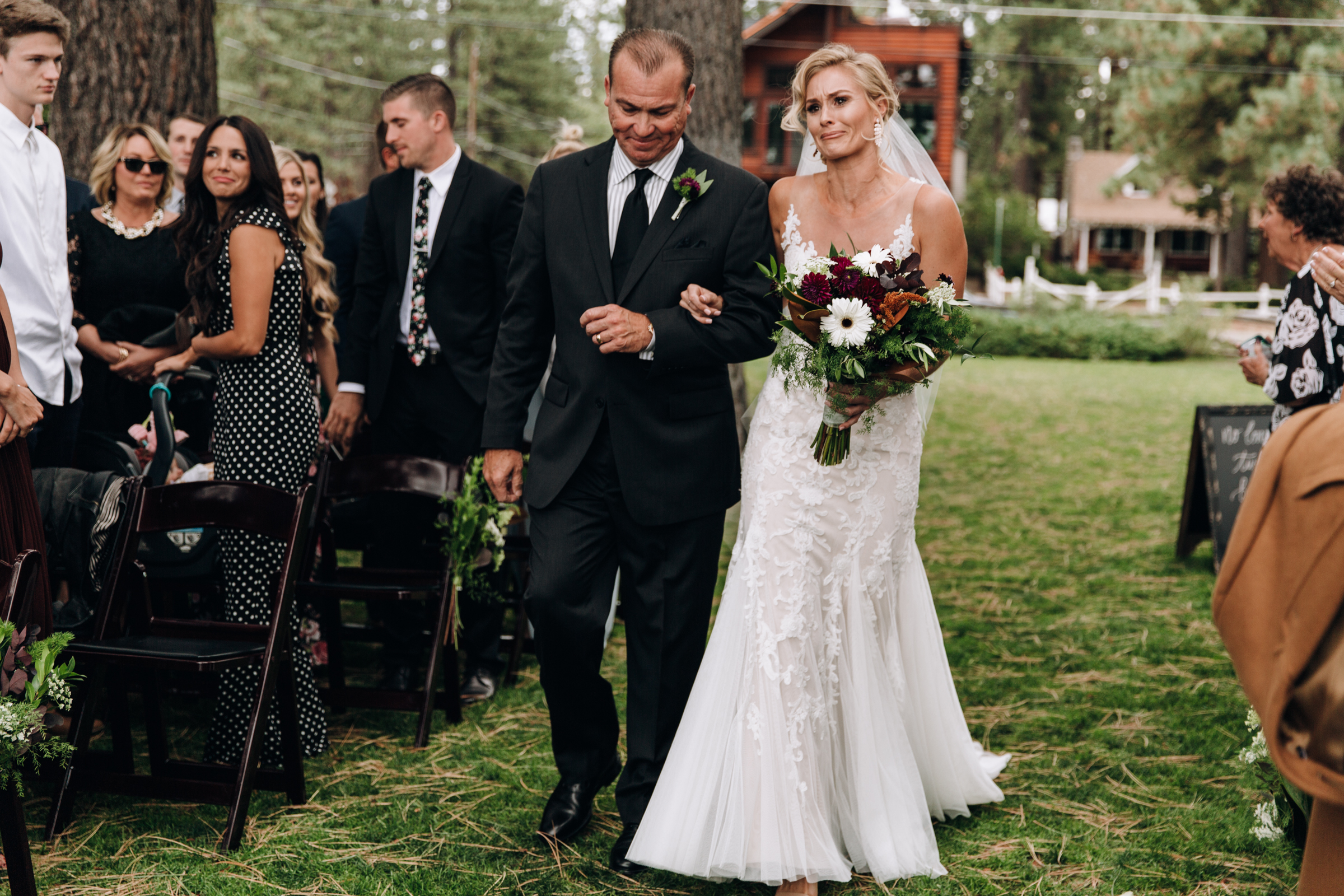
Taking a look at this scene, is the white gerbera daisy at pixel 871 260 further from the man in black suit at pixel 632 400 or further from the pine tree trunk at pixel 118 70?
the pine tree trunk at pixel 118 70

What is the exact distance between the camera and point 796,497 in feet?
12.8

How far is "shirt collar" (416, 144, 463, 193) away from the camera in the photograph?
18.2ft

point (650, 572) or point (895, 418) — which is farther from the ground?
point (895, 418)

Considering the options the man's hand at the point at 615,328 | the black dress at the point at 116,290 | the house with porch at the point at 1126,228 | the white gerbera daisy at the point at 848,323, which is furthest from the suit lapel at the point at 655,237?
the house with porch at the point at 1126,228

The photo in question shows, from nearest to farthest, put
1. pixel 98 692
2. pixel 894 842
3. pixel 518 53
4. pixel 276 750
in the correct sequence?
pixel 894 842, pixel 98 692, pixel 276 750, pixel 518 53

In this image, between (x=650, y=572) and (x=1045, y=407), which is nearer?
(x=650, y=572)

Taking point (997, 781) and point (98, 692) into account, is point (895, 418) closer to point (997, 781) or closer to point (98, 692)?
point (997, 781)

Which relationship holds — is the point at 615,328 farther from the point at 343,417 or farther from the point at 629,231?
the point at 343,417

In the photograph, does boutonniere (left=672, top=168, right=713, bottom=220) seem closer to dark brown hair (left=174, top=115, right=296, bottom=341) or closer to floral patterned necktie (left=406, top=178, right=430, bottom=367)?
dark brown hair (left=174, top=115, right=296, bottom=341)

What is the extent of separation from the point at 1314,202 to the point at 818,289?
10.2 feet

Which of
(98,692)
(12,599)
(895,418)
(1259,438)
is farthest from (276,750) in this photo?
(1259,438)

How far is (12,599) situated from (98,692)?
1070 mm

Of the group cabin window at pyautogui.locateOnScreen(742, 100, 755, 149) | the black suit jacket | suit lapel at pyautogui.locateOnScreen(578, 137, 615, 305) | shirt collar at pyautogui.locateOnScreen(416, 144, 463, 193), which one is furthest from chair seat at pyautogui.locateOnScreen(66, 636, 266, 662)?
cabin window at pyautogui.locateOnScreen(742, 100, 755, 149)

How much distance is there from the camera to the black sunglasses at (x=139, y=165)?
18.4 feet
